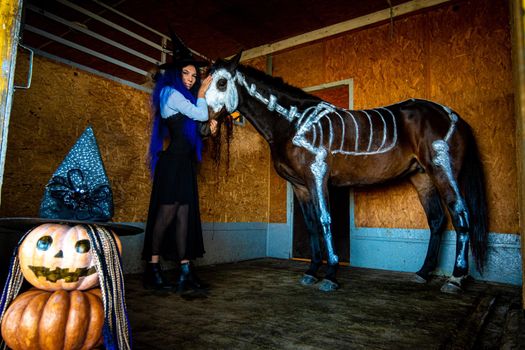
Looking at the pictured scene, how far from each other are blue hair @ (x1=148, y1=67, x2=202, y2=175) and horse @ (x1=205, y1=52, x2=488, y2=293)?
27 cm

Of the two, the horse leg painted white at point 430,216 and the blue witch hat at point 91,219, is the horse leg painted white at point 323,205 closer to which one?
the horse leg painted white at point 430,216

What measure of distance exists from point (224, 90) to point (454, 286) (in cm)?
240

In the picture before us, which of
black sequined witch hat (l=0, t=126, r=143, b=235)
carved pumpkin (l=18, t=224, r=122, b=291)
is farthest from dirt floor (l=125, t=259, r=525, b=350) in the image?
black sequined witch hat (l=0, t=126, r=143, b=235)

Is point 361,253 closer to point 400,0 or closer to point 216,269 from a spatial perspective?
point 216,269

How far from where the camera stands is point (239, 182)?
13.6 ft

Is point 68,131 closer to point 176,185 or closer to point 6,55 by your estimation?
point 176,185

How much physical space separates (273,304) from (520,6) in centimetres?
181

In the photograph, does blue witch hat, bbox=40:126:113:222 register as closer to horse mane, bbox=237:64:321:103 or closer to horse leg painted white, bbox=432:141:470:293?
horse mane, bbox=237:64:321:103

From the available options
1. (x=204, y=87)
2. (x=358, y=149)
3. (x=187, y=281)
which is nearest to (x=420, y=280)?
(x=358, y=149)

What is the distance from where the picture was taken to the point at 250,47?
15.9ft

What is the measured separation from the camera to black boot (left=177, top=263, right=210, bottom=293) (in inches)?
87.5

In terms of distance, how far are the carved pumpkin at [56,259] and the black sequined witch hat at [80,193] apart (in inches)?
2.3

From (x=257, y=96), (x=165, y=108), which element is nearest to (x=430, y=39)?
(x=257, y=96)

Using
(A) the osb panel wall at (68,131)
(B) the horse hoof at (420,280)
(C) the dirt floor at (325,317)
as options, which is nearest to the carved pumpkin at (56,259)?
(C) the dirt floor at (325,317)
